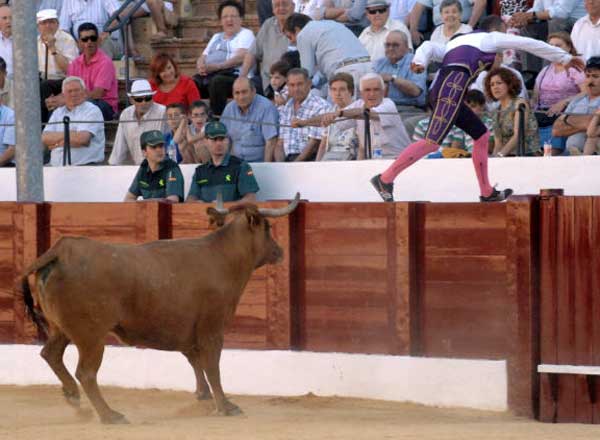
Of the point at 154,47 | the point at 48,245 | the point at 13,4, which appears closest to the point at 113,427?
the point at 48,245

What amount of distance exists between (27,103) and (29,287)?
7.34 ft

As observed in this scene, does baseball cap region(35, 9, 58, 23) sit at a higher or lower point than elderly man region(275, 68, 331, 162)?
higher

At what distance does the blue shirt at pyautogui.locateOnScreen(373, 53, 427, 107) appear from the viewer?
10.9m

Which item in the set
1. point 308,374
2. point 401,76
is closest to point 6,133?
point 401,76

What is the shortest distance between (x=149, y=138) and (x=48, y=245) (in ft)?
3.33

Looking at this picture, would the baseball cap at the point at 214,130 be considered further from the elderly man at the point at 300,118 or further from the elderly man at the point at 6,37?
the elderly man at the point at 6,37

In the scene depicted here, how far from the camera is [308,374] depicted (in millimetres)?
8820

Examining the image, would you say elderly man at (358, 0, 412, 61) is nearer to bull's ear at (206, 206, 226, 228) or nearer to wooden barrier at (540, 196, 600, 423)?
bull's ear at (206, 206, 226, 228)

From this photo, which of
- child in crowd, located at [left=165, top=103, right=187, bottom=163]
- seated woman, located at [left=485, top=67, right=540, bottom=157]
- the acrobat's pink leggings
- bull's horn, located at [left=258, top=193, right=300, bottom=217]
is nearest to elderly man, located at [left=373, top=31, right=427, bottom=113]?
seated woman, located at [left=485, top=67, right=540, bottom=157]

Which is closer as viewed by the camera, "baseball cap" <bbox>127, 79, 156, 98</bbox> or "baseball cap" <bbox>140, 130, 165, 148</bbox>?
"baseball cap" <bbox>140, 130, 165, 148</bbox>

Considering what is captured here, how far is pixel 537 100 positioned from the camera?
10.3 meters

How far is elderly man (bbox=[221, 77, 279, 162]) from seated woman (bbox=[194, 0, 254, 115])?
1202 millimetres

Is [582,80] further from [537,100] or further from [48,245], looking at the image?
[48,245]

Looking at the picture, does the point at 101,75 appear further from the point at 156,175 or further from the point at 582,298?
the point at 582,298
